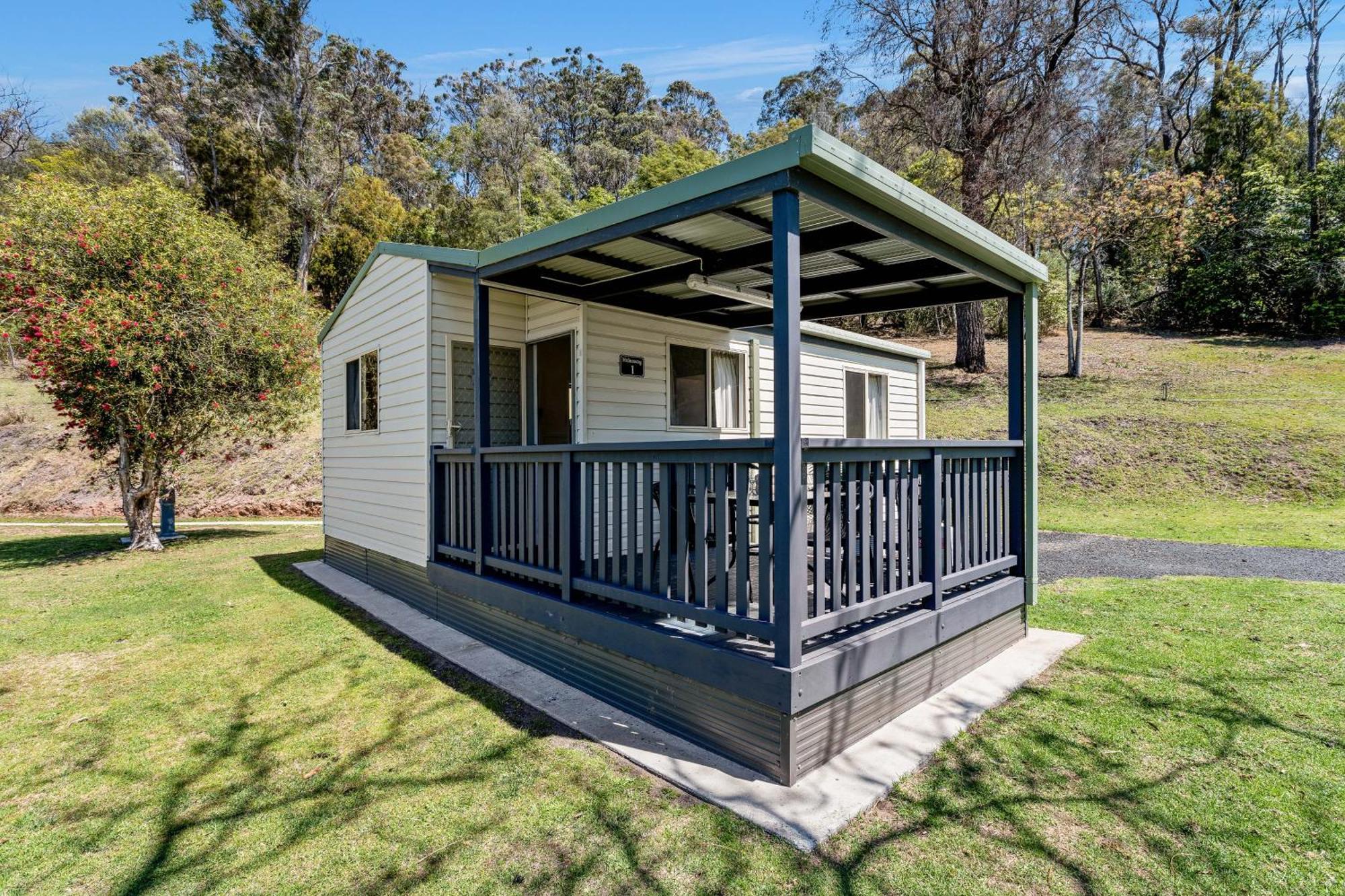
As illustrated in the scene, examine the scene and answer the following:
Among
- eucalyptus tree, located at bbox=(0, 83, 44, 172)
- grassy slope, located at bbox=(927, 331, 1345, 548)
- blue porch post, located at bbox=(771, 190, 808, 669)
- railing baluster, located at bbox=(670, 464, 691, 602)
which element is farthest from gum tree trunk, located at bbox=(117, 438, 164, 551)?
eucalyptus tree, located at bbox=(0, 83, 44, 172)

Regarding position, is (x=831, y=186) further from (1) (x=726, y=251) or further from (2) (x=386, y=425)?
(2) (x=386, y=425)

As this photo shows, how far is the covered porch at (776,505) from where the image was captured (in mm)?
2941

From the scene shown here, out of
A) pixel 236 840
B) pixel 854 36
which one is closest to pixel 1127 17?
pixel 854 36

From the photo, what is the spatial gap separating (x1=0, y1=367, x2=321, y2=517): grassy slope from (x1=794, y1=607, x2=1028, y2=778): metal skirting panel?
13.8 metres

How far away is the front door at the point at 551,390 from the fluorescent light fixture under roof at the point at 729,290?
1.62m

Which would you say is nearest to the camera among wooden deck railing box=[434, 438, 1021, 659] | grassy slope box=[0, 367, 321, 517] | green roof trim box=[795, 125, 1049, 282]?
green roof trim box=[795, 125, 1049, 282]

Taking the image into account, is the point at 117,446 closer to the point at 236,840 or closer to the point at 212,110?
the point at 236,840

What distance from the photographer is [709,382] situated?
7008 mm

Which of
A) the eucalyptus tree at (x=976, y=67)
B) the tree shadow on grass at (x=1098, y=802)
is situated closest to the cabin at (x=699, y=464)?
the tree shadow on grass at (x=1098, y=802)

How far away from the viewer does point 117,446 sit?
9531 mm

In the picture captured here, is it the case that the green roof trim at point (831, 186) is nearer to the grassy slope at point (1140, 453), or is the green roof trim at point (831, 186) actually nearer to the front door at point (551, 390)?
the front door at point (551, 390)

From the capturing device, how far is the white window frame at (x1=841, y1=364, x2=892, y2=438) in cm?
885

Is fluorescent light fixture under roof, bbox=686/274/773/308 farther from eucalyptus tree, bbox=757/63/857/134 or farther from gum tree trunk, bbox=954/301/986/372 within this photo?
gum tree trunk, bbox=954/301/986/372

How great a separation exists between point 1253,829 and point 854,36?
1739cm
